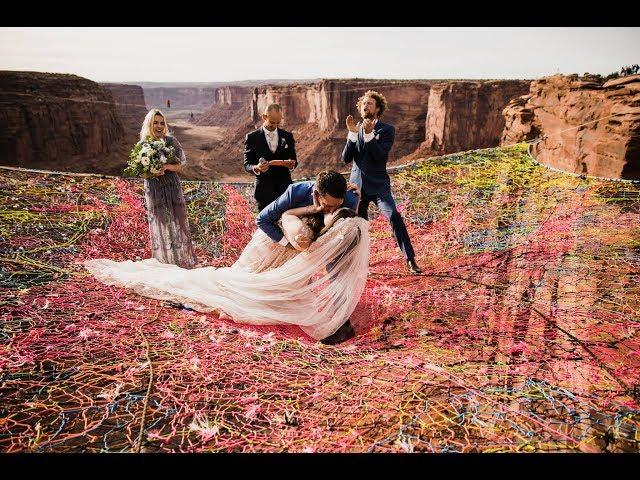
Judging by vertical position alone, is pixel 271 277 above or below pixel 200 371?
above

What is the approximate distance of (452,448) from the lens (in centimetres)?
224

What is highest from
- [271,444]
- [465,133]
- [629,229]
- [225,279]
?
[465,133]

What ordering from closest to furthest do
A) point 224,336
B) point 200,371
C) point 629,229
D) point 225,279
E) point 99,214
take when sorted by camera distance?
point 200,371
point 224,336
point 225,279
point 629,229
point 99,214

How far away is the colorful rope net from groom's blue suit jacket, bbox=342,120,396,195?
46.2 inches

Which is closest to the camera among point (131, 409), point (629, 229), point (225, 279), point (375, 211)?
point (131, 409)

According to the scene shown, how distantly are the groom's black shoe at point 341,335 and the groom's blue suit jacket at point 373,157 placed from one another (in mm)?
1888

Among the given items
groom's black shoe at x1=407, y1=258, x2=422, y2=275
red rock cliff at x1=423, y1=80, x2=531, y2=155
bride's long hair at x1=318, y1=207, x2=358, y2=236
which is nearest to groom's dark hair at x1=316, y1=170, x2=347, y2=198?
bride's long hair at x1=318, y1=207, x2=358, y2=236

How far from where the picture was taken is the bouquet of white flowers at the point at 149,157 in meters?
4.83

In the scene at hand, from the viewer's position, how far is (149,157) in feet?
15.9

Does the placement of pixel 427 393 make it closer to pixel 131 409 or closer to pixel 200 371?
pixel 200 371

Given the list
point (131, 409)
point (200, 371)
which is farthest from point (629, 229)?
point (131, 409)

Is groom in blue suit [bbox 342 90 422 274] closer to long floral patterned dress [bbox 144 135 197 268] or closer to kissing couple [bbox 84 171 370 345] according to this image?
kissing couple [bbox 84 171 370 345]

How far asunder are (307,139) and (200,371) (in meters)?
46.1

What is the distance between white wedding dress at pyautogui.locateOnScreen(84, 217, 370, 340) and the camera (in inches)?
144
